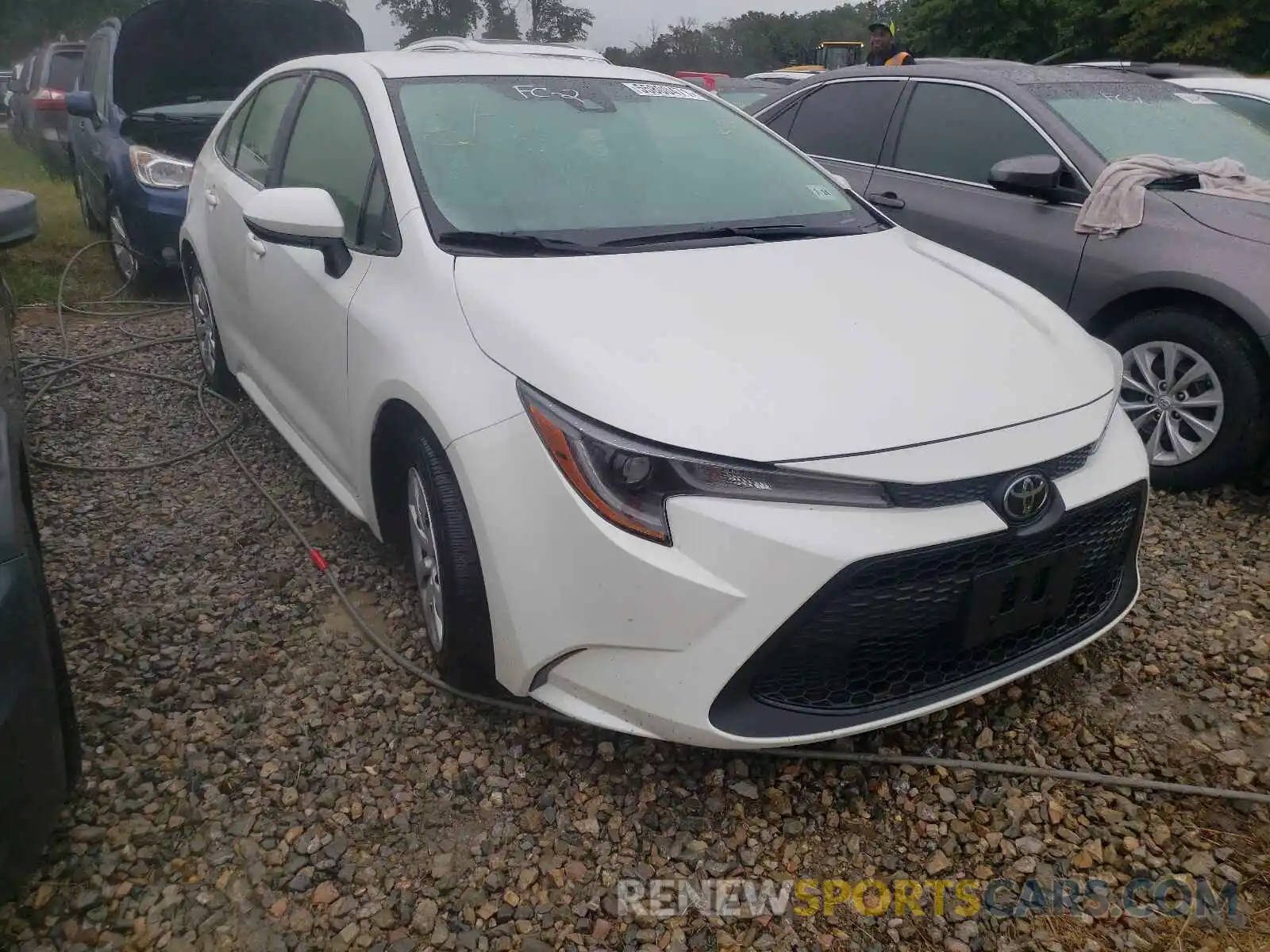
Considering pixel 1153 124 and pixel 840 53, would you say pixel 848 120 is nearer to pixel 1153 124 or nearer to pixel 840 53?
pixel 1153 124

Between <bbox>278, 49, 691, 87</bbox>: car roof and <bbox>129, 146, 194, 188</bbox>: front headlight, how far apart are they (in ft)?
9.73

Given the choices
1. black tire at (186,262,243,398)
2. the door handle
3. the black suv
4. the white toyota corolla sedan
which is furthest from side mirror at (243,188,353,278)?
the black suv

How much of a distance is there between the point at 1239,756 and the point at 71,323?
638 centimetres

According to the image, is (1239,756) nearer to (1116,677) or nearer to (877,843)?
(1116,677)

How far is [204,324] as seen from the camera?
183 inches

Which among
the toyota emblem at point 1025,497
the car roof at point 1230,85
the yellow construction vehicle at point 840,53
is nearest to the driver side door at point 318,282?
the toyota emblem at point 1025,497

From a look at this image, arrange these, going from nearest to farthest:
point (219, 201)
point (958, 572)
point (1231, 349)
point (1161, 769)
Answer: point (958, 572)
point (1161, 769)
point (1231, 349)
point (219, 201)

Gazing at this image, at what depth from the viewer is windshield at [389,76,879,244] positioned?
268 centimetres

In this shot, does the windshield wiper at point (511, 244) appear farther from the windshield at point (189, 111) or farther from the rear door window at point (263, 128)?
the windshield at point (189, 111)

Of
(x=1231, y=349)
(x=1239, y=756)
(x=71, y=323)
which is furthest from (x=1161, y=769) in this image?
(x=71, y=323)

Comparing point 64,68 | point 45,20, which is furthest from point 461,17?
point 64,68

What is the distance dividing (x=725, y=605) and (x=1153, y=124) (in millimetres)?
3858

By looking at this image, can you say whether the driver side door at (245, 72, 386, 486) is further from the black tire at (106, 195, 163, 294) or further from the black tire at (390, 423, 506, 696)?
the black tire at (106, 195, 163, 294)

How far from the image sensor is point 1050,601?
218 cm
